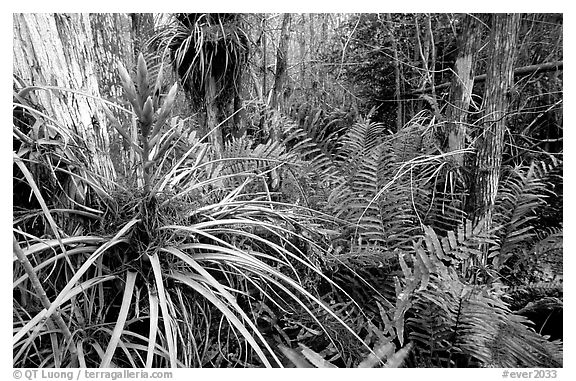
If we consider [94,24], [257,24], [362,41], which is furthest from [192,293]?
[362,41]

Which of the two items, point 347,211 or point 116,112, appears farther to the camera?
point 347,211

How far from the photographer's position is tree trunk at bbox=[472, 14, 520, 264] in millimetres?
1234

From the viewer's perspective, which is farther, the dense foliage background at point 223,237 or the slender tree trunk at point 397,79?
the slender tree trunk at point 397,79

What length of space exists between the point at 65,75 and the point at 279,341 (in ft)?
2.75

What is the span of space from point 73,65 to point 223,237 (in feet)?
1.84

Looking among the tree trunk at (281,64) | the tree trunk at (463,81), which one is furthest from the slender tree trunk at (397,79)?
the tree trunk at (463,81)

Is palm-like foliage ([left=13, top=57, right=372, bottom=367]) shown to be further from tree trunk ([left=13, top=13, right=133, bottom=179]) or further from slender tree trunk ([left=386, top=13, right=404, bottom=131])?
slender tree trunk ([left=386, top=13, right=404, bottom=131])

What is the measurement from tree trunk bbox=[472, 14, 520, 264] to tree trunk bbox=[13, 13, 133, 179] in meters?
1.17

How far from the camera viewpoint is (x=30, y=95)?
0.84m

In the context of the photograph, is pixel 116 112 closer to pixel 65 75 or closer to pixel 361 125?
pixel 65 75

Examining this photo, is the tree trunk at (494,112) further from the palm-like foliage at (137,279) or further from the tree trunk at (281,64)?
the tree trunk at (281,64)

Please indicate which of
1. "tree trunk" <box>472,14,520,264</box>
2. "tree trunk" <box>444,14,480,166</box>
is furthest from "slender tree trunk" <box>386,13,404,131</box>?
"tree trunk" <box>472,14,520,264</box>

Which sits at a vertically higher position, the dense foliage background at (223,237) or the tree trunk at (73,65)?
Answer: the tree trunk at (73,65)

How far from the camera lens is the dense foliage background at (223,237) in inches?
28.4
